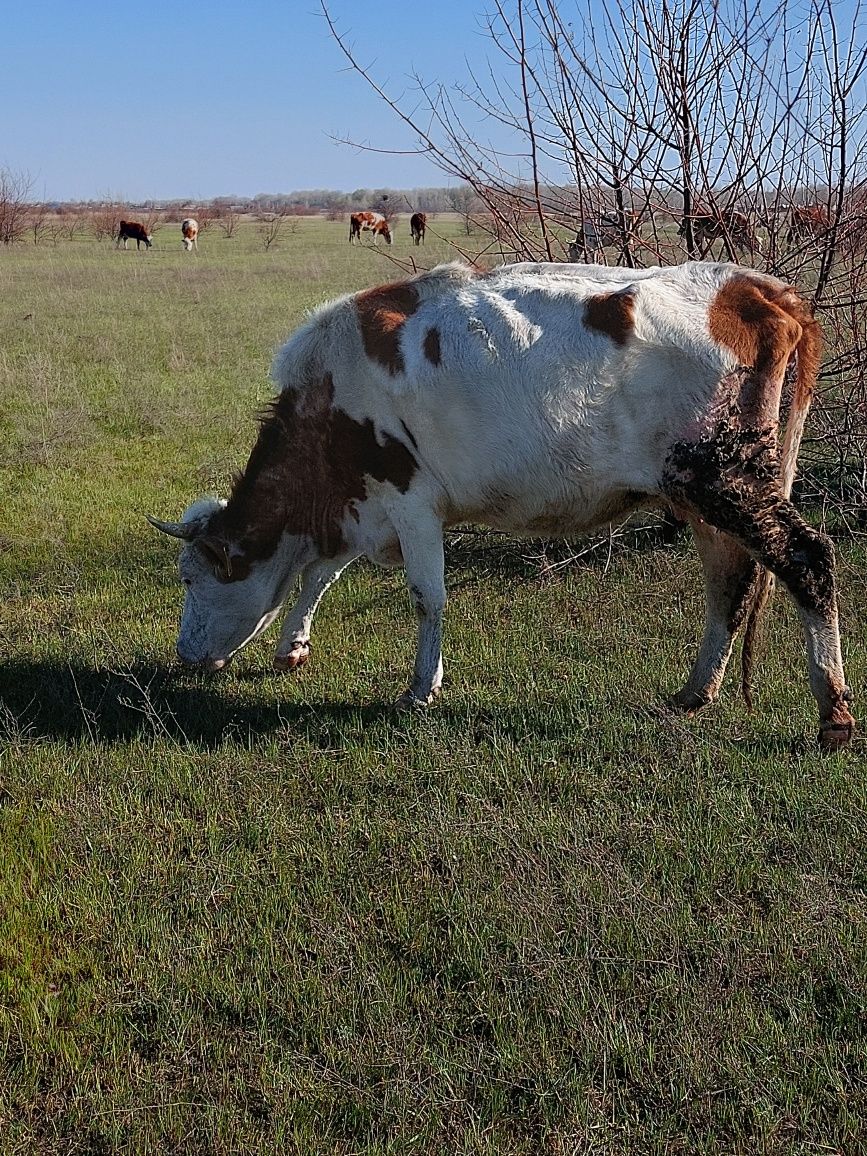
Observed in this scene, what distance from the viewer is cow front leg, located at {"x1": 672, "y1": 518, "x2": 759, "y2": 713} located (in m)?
5.09

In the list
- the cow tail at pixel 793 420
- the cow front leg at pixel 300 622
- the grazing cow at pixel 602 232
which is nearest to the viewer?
the cow tail at pixel 793 420

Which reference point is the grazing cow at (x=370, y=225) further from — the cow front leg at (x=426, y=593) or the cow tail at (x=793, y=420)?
the cow tail at (x=793, y=420)

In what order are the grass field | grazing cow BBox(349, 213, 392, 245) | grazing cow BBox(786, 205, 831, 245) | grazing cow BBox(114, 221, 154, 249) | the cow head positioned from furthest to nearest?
grazing cow BBox(349, 213, 392, 245), grazing cow BBox(114, 221, 154, 249), grazing cow BBox(786, 205, 831, 245), the cow head, the grass field

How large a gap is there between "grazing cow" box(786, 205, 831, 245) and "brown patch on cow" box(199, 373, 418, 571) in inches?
124

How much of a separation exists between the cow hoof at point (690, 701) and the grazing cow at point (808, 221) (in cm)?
299

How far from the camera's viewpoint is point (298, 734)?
4.88 m

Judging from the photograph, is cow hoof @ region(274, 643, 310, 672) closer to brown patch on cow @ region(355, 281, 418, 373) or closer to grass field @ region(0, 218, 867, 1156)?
grass field @ region(0, 218, 867, 1156)

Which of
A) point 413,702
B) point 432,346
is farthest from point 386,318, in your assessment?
point 413,702

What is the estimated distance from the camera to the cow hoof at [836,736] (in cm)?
455

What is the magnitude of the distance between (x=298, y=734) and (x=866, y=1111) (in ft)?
9.27

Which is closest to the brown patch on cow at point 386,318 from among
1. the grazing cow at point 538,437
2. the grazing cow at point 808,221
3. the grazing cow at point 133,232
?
the grazing cow at point 538,437

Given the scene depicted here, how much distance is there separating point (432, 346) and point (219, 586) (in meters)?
1.70

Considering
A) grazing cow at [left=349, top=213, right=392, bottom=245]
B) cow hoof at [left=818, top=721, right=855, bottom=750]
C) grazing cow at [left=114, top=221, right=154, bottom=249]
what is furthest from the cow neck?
grazing cow at [left=114, top=221, right=154, bottom=249]

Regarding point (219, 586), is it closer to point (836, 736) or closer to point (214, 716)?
point (214, 716)
